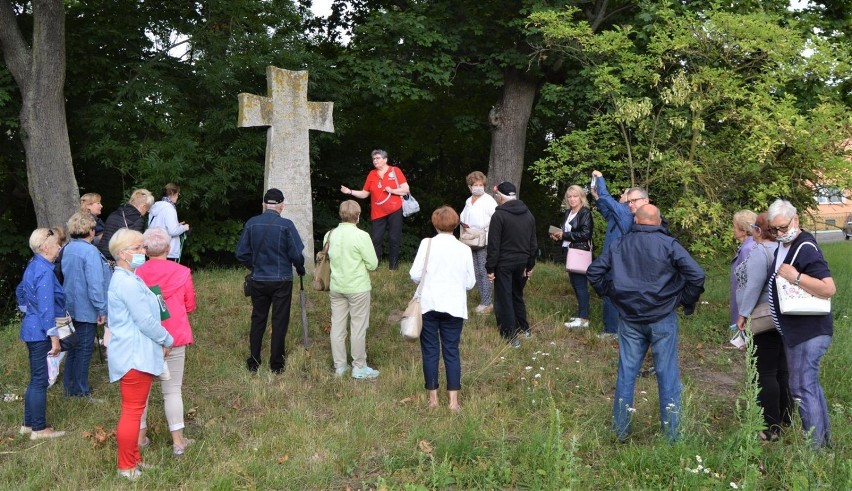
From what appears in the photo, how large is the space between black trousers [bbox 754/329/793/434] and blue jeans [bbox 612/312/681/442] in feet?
2.14

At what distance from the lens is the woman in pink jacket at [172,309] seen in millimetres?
5102

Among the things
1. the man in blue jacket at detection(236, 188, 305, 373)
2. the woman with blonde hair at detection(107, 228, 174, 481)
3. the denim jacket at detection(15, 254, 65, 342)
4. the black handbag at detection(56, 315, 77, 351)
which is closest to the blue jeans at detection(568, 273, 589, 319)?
the man in blue jacket at detection(236, 188, 305, 373)

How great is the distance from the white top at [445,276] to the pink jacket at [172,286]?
1.82m

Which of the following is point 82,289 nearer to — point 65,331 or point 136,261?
point 65,331

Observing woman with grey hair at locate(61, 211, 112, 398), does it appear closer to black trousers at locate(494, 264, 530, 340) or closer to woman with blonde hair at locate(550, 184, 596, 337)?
black trousers at locate(494, 264, 530, 340)

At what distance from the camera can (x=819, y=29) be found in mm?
12625

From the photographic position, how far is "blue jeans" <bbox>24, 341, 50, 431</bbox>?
5.46 meters

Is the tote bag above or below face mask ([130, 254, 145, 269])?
below

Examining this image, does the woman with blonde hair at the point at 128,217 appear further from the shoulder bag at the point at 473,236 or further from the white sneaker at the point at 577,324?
the white sneaker at the point at 577,324

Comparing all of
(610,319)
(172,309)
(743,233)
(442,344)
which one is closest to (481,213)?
(610,319)

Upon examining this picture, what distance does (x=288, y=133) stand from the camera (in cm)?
1003

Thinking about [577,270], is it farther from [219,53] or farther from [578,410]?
→ [219,53]

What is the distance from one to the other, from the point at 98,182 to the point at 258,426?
11437 millimetres

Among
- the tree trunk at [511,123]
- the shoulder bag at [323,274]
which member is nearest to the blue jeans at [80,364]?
the shoulder bag at [323,274]
